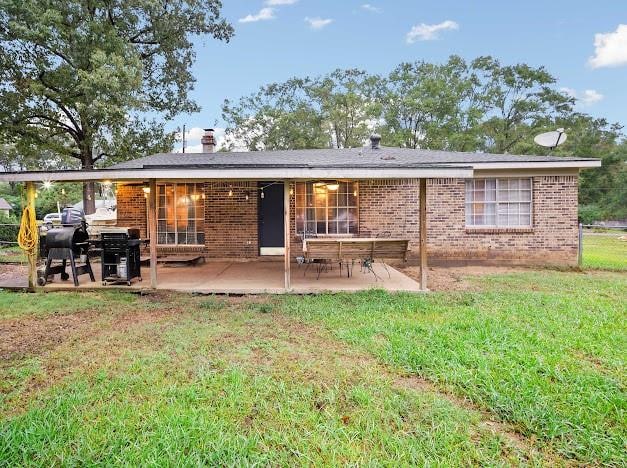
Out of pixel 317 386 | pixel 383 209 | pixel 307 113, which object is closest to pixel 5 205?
pixel 307 113

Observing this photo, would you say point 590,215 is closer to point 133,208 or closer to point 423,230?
point 423,230

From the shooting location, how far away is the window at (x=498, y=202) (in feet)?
32.6

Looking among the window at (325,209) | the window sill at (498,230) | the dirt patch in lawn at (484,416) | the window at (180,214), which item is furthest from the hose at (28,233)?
the window sill at (498,230)

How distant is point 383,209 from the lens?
10.2 metres

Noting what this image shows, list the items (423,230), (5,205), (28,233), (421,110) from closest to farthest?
(423,230), (28,233), (421,110), (5,205)

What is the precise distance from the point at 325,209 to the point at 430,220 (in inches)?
117

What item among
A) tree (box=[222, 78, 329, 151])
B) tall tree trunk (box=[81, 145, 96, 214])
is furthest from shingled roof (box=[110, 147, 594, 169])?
tree (box=[222, 78, 329, 151])

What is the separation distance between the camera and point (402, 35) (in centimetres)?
2641

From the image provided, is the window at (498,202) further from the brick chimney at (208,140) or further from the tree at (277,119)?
the tree at (277,119)

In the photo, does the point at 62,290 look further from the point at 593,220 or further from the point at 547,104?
the point at 593,220

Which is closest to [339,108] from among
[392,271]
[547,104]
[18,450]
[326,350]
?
[547,104]

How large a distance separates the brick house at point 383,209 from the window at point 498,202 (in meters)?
0.03

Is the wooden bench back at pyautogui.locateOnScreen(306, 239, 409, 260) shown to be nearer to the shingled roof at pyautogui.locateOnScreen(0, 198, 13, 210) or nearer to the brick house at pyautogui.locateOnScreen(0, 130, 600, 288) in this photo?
the brick house at pyautogui.locateOnScreen(0, 130, 600, 288)

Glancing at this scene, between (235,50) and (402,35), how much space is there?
12.5 m
